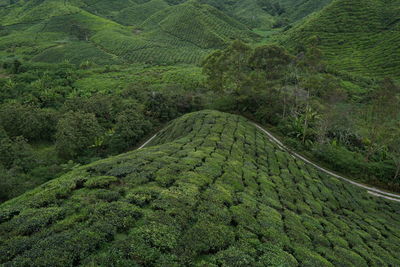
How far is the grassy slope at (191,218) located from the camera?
1080 cm

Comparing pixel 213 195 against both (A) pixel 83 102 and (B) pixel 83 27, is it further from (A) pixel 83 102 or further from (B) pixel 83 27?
(B) pixel 83 27

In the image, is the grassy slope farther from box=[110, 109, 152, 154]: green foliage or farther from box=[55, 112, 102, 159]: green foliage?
box=[55, 112, 102, 159]: green foliage

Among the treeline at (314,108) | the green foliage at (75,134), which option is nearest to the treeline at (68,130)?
the green foliage at (75,134)

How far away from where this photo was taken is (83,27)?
146875 millimetres

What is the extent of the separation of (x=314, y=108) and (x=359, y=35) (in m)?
80.7

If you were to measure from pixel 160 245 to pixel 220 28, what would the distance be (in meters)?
161

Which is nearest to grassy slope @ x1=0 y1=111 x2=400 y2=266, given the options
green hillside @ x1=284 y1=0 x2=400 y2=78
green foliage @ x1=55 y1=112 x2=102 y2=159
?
green foliage @ x1=55 y1=112 x2=102 y2=159

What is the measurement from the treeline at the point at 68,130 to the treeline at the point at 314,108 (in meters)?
13.3

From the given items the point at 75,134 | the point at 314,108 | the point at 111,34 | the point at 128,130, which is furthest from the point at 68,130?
the point at 111,34

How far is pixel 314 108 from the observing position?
46.8 metres

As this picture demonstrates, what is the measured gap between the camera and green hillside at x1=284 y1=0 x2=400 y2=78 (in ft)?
277

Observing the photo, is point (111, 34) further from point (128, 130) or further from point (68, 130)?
point (68, 130)

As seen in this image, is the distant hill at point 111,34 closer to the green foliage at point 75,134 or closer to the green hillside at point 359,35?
the green hillside at point 359,35

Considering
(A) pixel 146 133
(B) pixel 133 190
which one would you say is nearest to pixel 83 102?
(A) pixel 146 133
